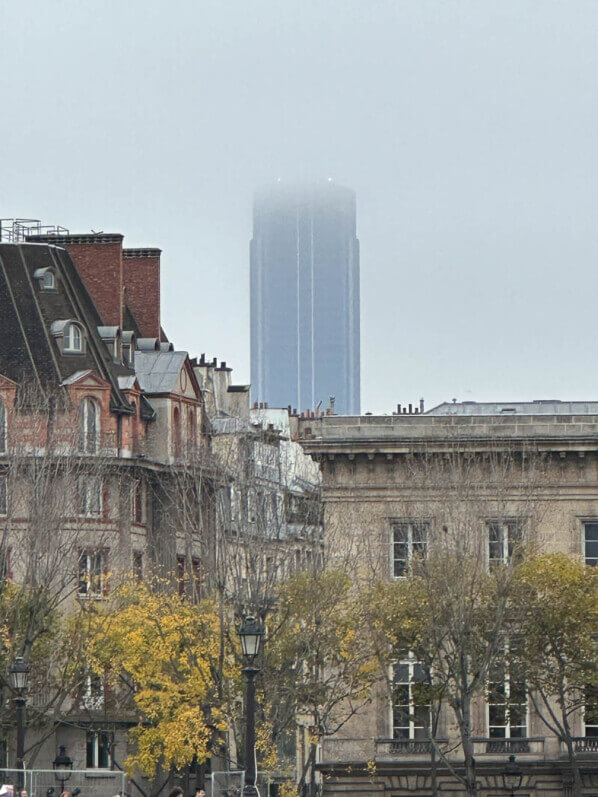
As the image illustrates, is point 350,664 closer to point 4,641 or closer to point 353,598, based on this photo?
point 353,598

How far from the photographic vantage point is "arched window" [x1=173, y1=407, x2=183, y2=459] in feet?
278

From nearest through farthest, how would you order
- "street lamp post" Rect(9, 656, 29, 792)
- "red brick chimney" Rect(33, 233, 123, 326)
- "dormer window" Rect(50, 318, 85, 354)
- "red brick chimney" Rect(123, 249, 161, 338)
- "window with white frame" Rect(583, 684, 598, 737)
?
1. "street lamp post" Rect(9, 656, 29, 792)
2. "window with white frame" Rect(583, 684, 598, 737)
3. "dormer window" Rect(50, 318, 85, 354)
4. "red brick chimney" Rect(33, 233, 123, 326)
5. "red brick chimney" Rect(123, 249, 161, 338)

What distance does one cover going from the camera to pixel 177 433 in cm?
8575

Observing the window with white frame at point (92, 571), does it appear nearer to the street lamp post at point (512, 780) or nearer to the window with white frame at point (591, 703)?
the street lamp post at point (512, 780)

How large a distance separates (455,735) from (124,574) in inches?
468

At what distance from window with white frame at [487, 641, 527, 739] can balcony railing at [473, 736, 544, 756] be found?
1.24 ft

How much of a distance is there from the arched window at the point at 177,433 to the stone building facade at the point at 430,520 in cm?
1210

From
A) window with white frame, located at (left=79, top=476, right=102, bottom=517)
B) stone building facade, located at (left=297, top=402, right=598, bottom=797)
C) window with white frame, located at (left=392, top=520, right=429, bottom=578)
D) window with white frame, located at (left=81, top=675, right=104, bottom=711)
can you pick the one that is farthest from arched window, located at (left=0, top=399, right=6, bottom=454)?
window with white frame, located at (left=392, top=520, right=429, bottom=578)

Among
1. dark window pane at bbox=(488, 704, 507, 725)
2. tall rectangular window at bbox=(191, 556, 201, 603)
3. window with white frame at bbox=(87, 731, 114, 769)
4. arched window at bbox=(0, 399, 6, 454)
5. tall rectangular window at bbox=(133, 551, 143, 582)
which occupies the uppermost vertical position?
arched window at bbox=(0, 399, 6, 454)

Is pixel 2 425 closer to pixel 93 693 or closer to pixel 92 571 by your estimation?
pixel 92 571

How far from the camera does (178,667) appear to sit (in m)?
64.0

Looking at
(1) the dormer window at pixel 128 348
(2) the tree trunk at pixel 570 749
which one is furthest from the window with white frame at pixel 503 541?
(1) the dormer window at pixel 128 348

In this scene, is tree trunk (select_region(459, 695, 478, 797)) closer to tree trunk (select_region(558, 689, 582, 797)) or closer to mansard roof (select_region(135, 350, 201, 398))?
tree trunk (select_region(558, 689, 582, 797))

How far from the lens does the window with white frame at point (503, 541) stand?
65.7 metres
